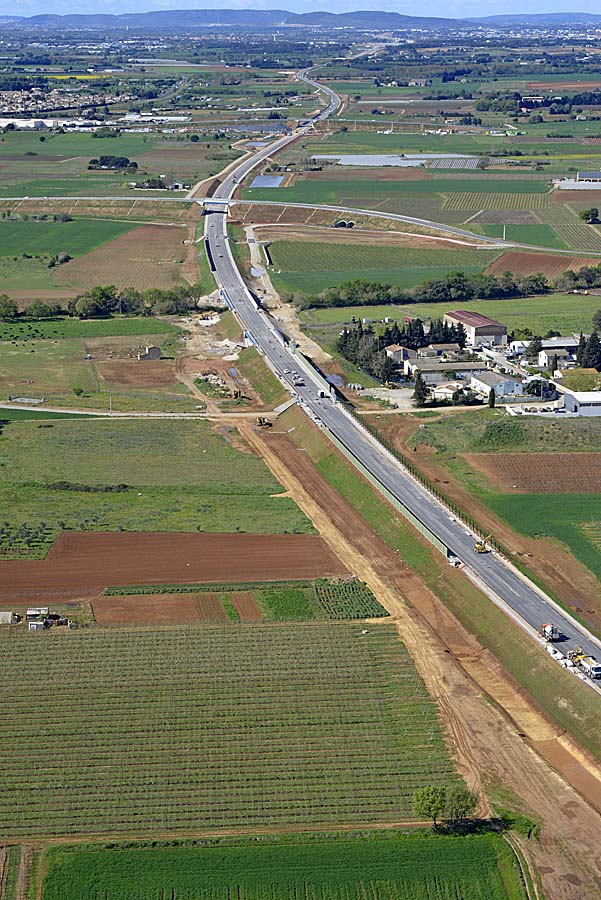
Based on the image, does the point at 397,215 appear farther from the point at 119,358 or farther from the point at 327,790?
the point at 327,790

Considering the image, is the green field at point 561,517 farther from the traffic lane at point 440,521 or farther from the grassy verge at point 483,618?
the grassy verge at point 483,618

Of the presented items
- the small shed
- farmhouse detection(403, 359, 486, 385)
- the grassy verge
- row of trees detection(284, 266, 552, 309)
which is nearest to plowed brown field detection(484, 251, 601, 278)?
row of trees detection(284, 266, 552, 309)

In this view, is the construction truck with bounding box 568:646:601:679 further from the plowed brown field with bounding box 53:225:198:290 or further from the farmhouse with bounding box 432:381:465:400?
the plowed brown field with bounding box 53:225:198:290

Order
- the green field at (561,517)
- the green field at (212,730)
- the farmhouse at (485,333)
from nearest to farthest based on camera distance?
the green field at (212,730)
the green field at (561,517)
the farmhouse at (485,333)

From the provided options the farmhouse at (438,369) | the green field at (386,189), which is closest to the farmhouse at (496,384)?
the farmhouse at (438,369)

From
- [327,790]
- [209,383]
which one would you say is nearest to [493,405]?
[209,383]
